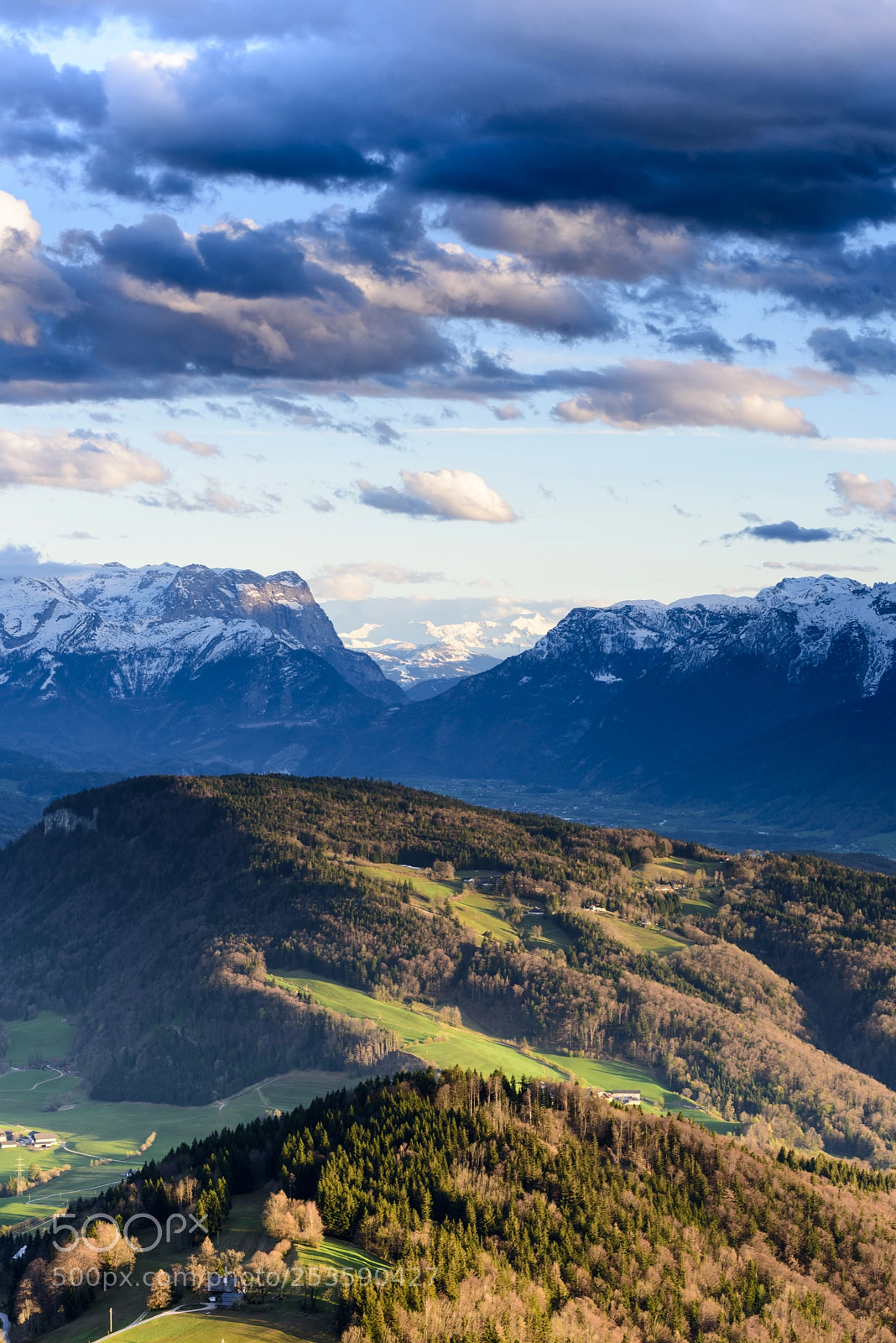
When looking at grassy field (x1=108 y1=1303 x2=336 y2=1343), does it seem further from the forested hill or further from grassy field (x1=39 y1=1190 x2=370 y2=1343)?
the forested hill

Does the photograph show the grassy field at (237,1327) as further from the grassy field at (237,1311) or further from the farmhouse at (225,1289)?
the farmhouse at (225,1289)

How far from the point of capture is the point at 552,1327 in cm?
16100

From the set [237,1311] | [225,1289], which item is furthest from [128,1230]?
[237,1311]

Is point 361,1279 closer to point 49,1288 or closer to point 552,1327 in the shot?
point 552,1327

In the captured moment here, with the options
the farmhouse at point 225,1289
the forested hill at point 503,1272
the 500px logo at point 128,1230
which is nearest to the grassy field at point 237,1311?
the farmhouse at point 225,1289

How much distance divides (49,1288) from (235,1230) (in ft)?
77.4

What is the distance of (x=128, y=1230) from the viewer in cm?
18725

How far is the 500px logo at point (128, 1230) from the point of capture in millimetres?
180750

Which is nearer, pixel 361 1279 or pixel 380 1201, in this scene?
pixel 361 1279

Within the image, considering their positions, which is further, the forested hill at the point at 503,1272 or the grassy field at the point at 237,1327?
the forested hill at the point at 503,1272

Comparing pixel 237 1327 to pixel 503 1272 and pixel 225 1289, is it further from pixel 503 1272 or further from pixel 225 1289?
pixel 503 1272

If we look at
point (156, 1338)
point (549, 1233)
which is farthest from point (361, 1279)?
point (549, 1233)

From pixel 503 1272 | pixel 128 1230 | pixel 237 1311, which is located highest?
pixel 503 1272

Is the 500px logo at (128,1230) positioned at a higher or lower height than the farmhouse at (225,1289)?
lower
